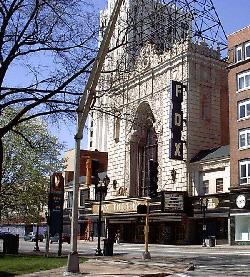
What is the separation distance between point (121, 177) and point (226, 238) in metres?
21.4

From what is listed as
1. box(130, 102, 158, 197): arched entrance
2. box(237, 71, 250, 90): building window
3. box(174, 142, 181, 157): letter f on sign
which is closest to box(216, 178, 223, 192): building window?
box(174, 142, 181, 157): letter f on sign

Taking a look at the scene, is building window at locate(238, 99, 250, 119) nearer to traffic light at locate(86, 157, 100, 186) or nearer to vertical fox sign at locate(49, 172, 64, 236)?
vertical fox sign at locate(49, 172, 64, 236)

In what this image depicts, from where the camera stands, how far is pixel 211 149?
57.2m

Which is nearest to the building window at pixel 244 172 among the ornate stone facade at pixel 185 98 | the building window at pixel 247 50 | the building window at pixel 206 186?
the building window at pixel 206 186

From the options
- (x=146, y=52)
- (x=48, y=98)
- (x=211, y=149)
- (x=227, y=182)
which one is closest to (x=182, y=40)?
(x=146, y=52)

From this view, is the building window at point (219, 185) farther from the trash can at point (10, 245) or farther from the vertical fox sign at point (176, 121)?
the trash can at point (10, 245)

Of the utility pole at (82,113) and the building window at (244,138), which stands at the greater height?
the building window at (244,138)

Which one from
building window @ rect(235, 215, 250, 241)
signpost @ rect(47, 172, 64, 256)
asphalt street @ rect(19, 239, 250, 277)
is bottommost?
asphalt street @ rect(19, 239, 250, 277)

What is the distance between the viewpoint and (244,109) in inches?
1956

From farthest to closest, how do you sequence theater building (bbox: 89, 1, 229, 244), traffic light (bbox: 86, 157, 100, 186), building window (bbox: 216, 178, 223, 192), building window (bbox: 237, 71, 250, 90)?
theater building (bbox: 89, 1, 229, 244)
building window (bbox: 216, 178, 223, 192)
building window (bbox: 237, 71, 250, 90)
traffic light (bbox: 86, 157, 100, 186)

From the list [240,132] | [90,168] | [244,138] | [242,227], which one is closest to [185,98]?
[240,132]

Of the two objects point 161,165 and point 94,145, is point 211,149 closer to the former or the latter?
point 161,165

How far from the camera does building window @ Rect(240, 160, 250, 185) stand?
157 ft

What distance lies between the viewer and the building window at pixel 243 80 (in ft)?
164
